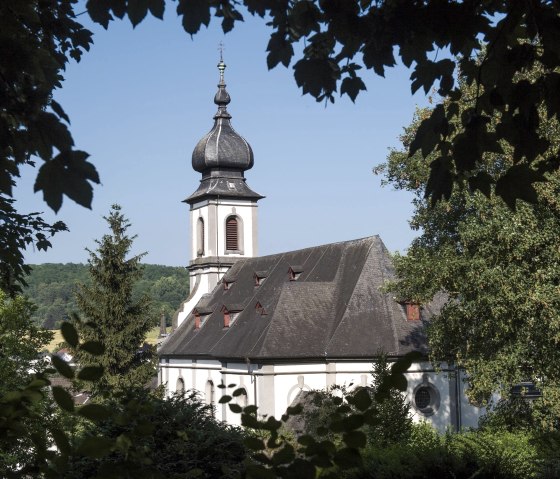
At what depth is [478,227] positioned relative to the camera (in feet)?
76.5

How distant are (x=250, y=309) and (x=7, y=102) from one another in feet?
123

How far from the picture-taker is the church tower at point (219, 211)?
4962cm

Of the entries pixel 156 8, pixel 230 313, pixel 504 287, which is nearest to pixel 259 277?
A: pixel 230 313

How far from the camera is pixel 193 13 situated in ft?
12.3

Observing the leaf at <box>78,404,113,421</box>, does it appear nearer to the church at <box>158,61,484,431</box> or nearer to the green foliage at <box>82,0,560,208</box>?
the green foliage at <box>82,0,560,208</box>

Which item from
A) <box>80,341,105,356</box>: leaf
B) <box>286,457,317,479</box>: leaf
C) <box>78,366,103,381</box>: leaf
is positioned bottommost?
<box>286,457,317,479</box>: leaf

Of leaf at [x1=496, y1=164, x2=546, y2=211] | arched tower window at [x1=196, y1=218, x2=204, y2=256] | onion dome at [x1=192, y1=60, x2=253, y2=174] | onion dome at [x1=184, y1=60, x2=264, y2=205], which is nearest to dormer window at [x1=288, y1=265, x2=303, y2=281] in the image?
onion dome at [x1=184, y1=60, x2=264, y2=205]

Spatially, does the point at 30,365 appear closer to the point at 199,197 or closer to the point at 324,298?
the point at 324,298

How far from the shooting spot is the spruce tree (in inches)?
1572

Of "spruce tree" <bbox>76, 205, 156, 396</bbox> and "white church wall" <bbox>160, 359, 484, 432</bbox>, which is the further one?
"spruce tree" <bbox>76, 205, 156, 396</bbox>

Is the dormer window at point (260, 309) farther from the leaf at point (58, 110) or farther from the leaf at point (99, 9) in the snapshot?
the leaf at point (58, 110)

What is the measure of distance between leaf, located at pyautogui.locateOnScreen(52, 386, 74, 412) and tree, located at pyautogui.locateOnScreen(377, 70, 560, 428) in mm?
18839

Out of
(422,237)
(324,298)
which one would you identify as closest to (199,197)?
(324,298)

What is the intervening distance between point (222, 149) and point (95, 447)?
47.9 metres
